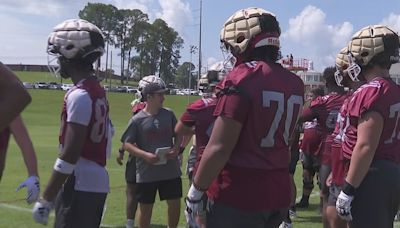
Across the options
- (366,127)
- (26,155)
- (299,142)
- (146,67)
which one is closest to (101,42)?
(26,155)

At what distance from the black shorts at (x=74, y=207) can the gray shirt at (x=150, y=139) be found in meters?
3.35

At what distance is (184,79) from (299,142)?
5081 inches

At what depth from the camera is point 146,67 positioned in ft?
388

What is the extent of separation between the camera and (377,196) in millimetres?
5047

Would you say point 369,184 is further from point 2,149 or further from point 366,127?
point 2,149

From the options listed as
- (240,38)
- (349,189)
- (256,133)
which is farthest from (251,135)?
(349,189)

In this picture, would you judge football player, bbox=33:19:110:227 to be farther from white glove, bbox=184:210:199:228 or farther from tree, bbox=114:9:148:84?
tree, bbox=114:9:148:84

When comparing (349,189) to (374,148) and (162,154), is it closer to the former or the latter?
(374,148)

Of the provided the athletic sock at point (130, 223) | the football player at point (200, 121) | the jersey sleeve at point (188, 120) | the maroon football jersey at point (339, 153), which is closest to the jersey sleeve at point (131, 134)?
the athletic sock at point (130, 223)

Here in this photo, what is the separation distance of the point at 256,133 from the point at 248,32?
0.70 m

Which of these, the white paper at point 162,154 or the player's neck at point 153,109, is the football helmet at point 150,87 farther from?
the white paper at point 162,154

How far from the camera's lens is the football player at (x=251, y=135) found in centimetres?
400

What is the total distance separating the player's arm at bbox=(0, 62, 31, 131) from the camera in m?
3.38

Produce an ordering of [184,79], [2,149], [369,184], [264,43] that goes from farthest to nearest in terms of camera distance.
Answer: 1. [184,79]
2. [369,184]
3. [264,43]
4. [2,149]
